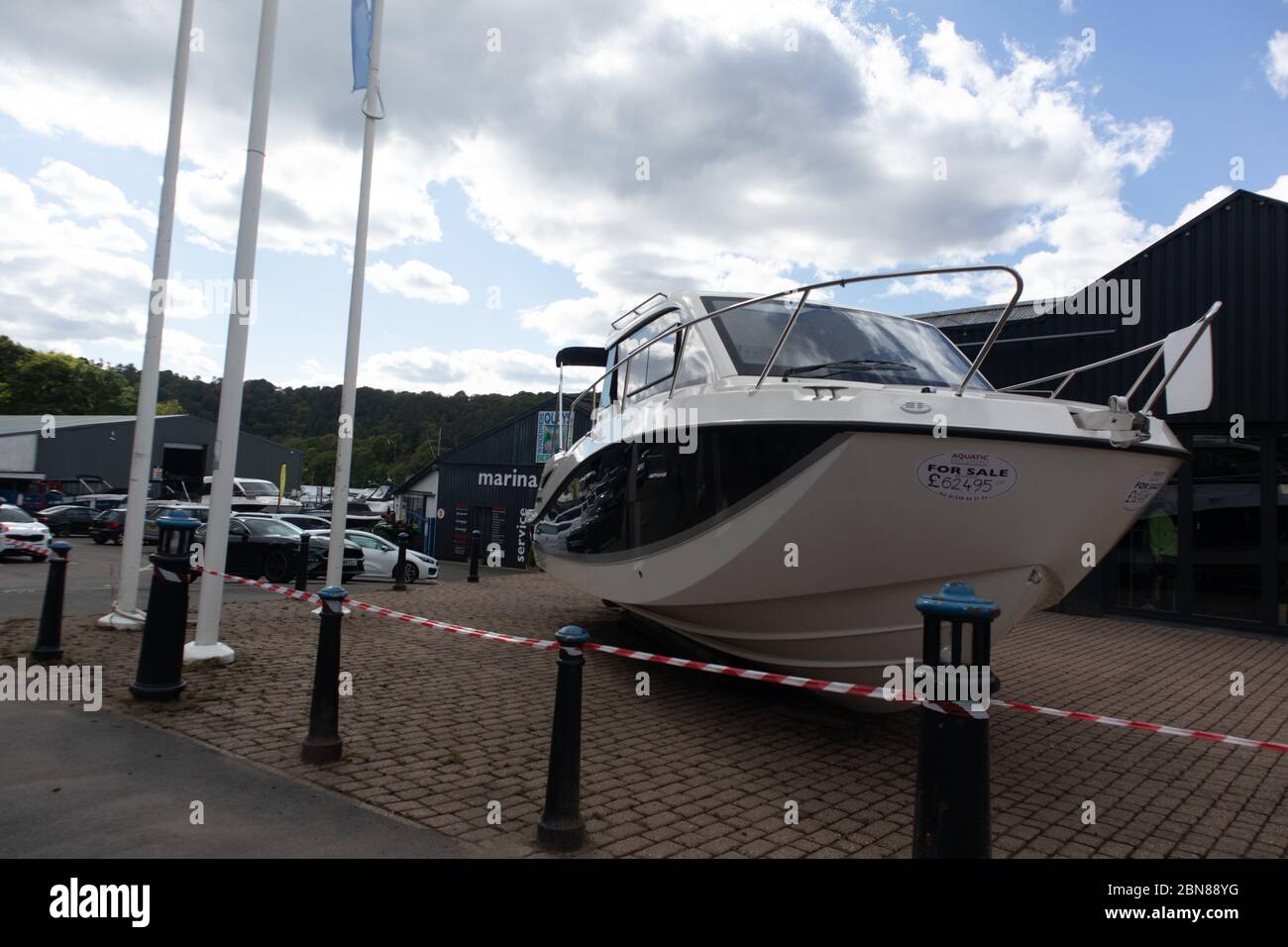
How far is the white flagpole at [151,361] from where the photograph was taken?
7.50 m

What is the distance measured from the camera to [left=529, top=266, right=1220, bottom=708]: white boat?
4188 millimetres

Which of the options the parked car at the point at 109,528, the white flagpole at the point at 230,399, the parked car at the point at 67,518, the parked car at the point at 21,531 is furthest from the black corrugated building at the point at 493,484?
the white flagpole at the point at 230,399

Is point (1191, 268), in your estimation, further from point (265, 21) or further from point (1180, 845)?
point (265, 21)

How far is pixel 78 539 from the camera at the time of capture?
2948cm

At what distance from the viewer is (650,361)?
7.04 meters

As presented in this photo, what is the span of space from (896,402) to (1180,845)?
243 cm

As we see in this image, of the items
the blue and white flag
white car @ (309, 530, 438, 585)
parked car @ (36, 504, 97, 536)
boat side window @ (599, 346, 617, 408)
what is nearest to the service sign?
boat side window @ (599, 346, 617, 408)

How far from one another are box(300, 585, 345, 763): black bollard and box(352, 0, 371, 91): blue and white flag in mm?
→ 7621

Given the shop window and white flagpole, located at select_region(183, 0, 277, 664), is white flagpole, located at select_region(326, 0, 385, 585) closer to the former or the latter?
white flagpole, located at select_region(183, 0, 277, 664)

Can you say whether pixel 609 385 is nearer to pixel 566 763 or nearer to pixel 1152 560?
pixel 566 763

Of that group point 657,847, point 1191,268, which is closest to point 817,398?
point 657,847

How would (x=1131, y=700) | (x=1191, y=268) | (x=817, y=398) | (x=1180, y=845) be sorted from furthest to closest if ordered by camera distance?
(x=1191, y=268)
(x=1131, y=700)
(x=817, y=398)
(x=1180, y=845)

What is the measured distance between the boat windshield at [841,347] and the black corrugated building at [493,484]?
21.8m

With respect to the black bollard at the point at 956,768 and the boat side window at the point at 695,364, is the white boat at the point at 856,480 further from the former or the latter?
the black bollard at the point at 956,768
